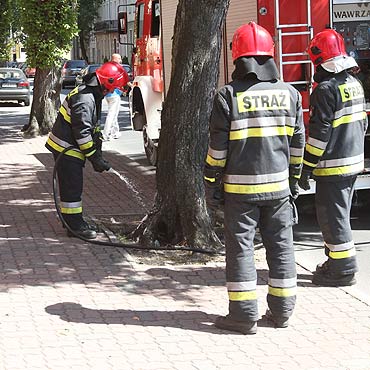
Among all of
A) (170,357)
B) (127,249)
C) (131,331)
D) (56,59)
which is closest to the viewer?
(170,357)

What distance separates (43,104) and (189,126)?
44.5ft

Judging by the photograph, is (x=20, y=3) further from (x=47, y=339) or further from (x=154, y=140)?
(x=47, y=339)

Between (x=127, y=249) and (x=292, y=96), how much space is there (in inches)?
119

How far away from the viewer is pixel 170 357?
552 centimetres

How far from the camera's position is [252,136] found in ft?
19.5

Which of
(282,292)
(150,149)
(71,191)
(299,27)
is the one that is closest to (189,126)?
(71,191)

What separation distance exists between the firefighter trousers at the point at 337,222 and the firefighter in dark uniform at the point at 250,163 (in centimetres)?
123

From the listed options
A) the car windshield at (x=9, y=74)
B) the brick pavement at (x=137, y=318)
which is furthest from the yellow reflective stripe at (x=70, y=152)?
the car windshield at (x=9, y=74)

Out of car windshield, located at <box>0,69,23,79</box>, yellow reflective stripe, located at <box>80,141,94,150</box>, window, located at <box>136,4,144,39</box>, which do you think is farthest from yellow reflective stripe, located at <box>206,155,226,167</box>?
car windshield, located at <box>0,69,23,79</box>

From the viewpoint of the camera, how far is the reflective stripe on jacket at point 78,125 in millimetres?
8719

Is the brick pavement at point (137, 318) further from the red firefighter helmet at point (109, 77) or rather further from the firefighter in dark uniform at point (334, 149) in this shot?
the red firefighter helmet at point (109, 77)

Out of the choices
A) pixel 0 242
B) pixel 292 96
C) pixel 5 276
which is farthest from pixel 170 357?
pixel 0 242

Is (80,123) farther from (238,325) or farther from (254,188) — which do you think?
(238,325)

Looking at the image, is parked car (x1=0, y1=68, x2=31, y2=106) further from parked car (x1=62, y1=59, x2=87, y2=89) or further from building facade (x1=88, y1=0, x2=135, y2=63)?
building facade (x1=88, y1=0, x2=135, y2=63)
